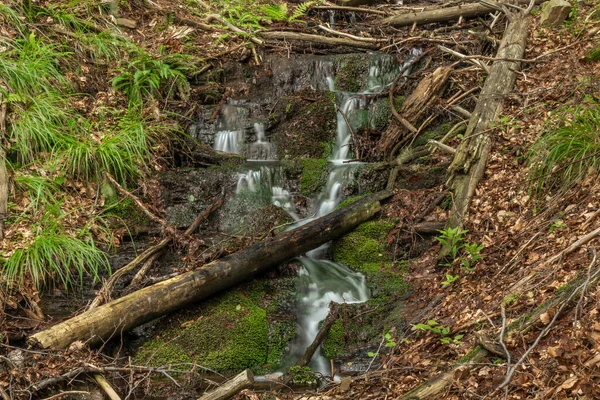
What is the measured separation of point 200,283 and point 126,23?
6.47 metres

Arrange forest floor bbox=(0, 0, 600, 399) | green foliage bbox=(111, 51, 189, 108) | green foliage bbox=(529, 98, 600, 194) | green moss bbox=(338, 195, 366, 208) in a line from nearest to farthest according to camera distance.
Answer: forest floor bbox=(0, 0, 600, 399) < green foliage bbox=(529, 98, 600, 194) < green moss bbox=(338, 195, 366, 208) < green foliage bbox=(111, 51, 189, 108)

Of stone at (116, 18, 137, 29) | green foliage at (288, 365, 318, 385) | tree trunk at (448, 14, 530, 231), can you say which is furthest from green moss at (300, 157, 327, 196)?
stone at (116, 18, 137, 29)

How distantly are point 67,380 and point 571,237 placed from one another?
175 inches

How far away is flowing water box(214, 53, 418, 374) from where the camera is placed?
21.1ft

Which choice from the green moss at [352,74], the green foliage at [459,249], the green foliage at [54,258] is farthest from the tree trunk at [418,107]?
the green foliage at [54,258]

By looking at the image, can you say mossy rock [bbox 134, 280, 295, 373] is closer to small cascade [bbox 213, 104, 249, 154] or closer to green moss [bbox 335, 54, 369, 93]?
small cascade [bbox 213, 104, 249, 154]

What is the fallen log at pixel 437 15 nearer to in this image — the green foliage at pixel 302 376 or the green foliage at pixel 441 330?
the green foliage at pixel 441 330

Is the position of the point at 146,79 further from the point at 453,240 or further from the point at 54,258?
the point at 453,240

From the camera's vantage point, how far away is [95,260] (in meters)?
6.61

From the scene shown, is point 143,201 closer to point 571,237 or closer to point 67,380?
point 67,380

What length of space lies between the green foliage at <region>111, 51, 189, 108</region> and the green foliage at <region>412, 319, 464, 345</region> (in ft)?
18.5

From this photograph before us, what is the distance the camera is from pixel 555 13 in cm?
856

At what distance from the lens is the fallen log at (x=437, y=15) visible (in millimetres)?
10414

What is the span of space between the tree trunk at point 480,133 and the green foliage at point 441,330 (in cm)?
153
